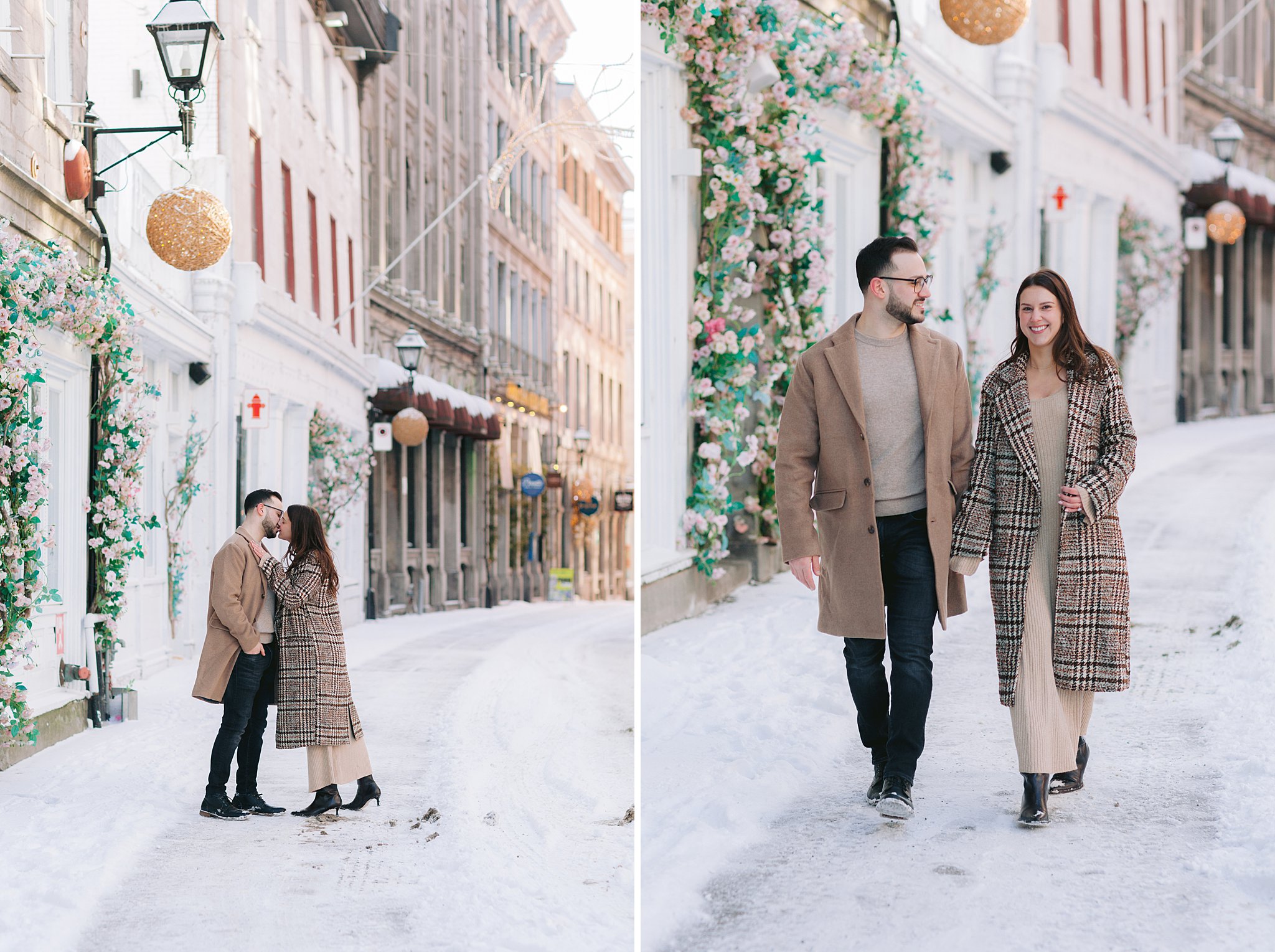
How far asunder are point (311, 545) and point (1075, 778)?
236cm

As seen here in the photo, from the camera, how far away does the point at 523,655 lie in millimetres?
5504

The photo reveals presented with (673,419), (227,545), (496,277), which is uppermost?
(496,277)

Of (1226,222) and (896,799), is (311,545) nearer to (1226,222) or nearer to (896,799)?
(896,799)

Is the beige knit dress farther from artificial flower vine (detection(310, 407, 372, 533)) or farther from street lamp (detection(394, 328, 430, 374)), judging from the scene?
street lamp (detection(394, 328, 430, 374))

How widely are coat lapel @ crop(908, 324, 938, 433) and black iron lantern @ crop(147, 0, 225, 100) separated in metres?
2.42

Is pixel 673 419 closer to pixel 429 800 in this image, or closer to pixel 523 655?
pixel 523 655

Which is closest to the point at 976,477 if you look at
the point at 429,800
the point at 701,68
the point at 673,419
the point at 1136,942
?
the point at 1136,942

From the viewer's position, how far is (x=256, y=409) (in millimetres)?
4969

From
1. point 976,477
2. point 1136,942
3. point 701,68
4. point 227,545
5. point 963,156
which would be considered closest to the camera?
point 1136,942

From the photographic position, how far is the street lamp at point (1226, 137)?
6.09 m

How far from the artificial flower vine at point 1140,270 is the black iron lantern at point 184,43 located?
159 inches

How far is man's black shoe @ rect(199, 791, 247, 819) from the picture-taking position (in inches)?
176

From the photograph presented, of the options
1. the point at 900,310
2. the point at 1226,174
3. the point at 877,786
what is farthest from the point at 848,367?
the point at 1226,174

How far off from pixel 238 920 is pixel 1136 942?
2.30 m
